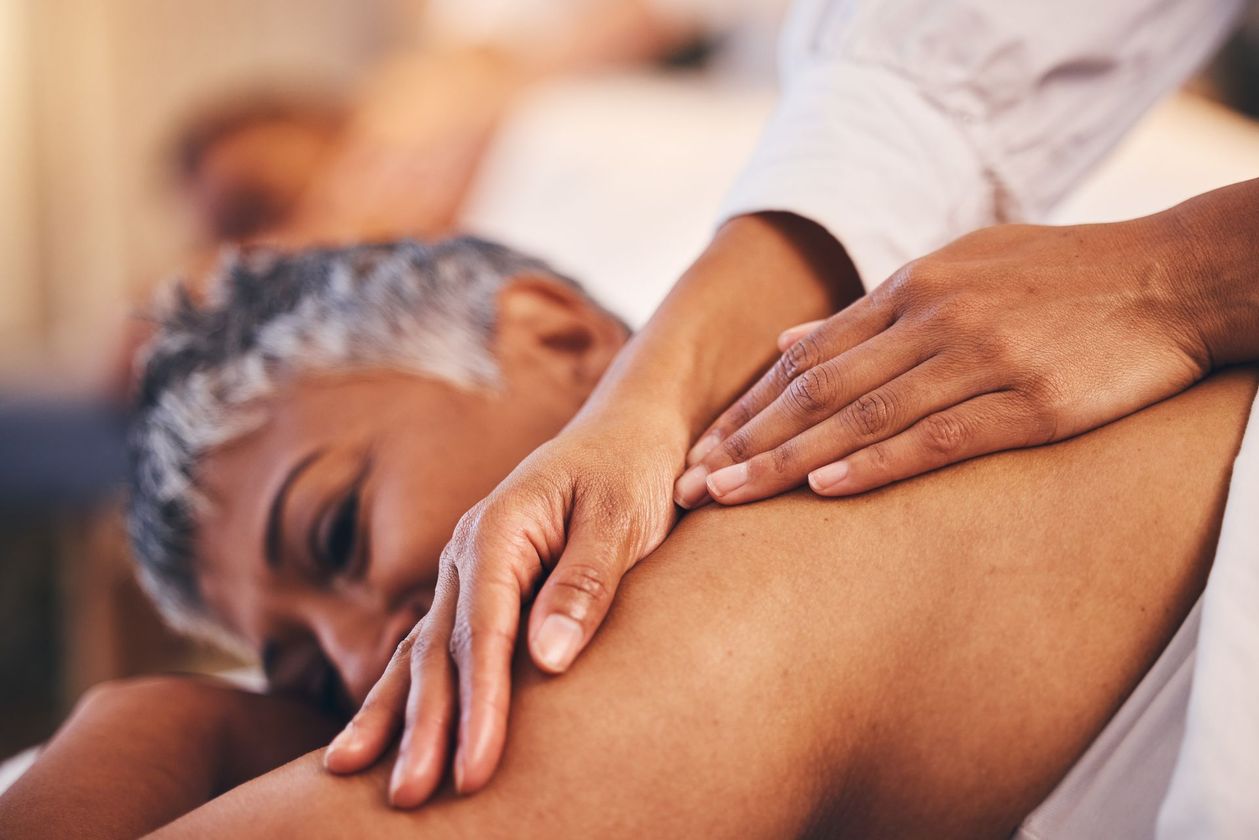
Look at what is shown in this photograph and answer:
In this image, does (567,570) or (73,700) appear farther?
(73,700)

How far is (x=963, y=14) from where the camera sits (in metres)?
→ 0.79

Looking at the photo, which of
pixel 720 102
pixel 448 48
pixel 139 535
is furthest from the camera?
pixel 448 48

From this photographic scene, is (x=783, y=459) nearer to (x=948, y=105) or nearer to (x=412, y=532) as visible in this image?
(x=412, y=532)

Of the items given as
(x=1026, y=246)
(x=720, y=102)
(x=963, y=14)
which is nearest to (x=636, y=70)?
(x=720, y=102)

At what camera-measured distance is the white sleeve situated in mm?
761

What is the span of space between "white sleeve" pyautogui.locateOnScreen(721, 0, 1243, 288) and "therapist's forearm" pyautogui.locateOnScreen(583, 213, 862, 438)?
3 cm

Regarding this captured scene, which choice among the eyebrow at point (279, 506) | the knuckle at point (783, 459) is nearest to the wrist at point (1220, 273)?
the knuckle at point (783, 459)

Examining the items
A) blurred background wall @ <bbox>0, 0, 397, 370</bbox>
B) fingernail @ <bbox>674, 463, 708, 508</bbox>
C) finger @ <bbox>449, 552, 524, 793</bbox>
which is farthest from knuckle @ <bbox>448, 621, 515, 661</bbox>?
blurred background wall @ <bbox>0, 0, 397, 370</bbox>

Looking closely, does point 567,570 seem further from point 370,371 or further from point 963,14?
point 963,14

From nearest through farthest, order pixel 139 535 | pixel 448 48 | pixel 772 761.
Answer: pixel 772 761, pixel 139 535, pixel 448 48

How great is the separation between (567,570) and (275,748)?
0.42 meters

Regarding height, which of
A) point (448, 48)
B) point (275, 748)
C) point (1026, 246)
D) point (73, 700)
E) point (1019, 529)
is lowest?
point (73, 700)

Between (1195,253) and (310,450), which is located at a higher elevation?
(1195,253)

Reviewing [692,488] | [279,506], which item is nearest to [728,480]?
[692,488]
